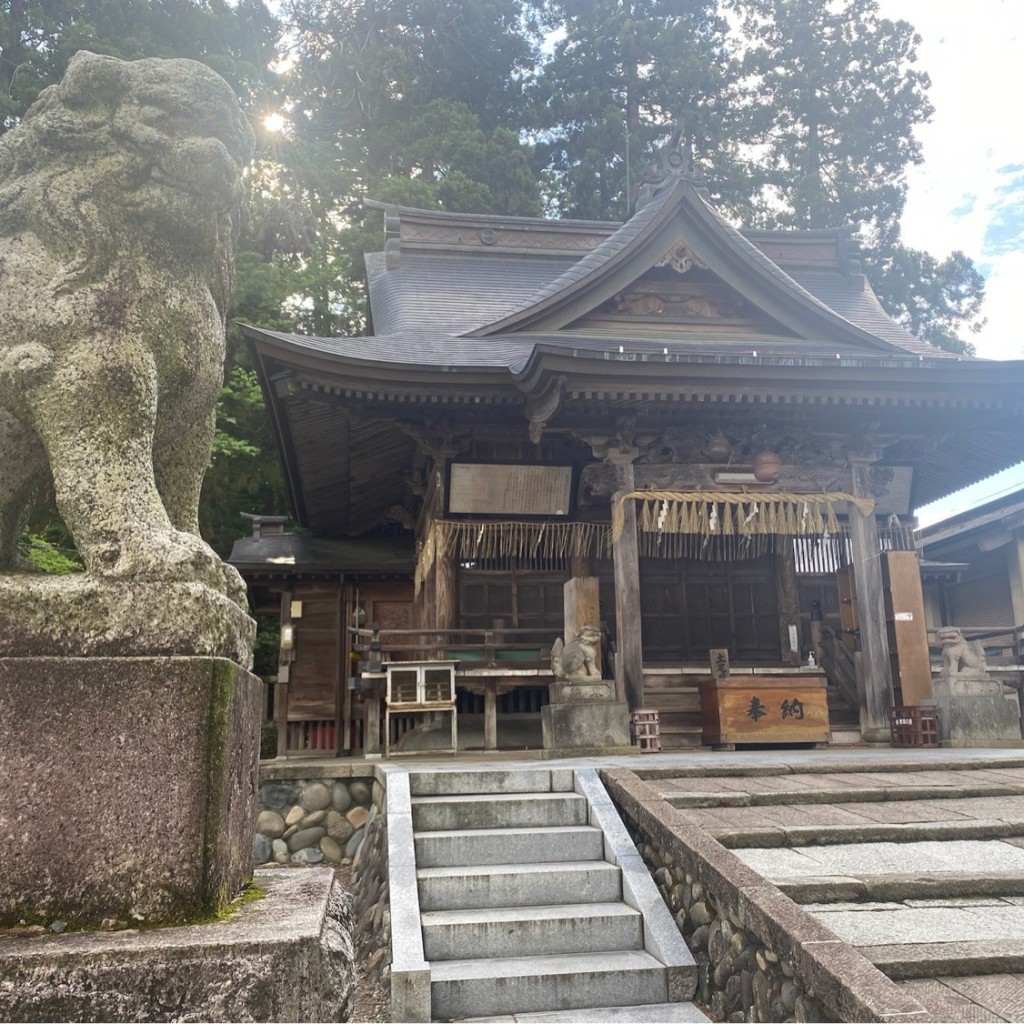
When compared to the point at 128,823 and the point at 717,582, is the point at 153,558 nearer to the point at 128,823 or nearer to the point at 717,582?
the point at 128,823

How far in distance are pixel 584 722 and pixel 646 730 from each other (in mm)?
708

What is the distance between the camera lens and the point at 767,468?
9.86m

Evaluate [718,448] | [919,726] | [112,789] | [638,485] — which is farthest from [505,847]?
[718,448]

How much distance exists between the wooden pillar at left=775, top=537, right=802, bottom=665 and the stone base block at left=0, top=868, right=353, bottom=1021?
35.0 ft

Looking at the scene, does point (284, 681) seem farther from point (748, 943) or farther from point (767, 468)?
point (748, 943)

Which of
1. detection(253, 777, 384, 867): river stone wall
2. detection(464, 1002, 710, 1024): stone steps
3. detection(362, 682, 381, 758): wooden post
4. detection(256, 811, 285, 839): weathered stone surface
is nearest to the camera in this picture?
detection(464, 1002, 710, 1024): stone steps

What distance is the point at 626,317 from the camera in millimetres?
11406

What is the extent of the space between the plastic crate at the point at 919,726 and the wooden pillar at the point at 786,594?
103 inches

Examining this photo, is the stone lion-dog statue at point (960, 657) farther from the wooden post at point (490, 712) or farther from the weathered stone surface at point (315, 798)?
the weathered stone surface at point (315, 798)

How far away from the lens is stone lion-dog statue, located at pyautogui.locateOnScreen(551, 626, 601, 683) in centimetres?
883

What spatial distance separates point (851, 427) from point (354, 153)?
21430 mm

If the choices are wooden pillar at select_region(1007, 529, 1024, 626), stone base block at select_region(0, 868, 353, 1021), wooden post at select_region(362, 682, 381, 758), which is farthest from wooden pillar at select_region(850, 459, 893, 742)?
stone base block at select_region(0, 868, 353, 1021)

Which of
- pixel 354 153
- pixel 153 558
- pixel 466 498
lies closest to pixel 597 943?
pixel 153 558

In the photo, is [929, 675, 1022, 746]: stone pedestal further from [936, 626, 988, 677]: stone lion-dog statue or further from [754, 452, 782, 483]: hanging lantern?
[754, 452, 782, 483]: hanging lantern
